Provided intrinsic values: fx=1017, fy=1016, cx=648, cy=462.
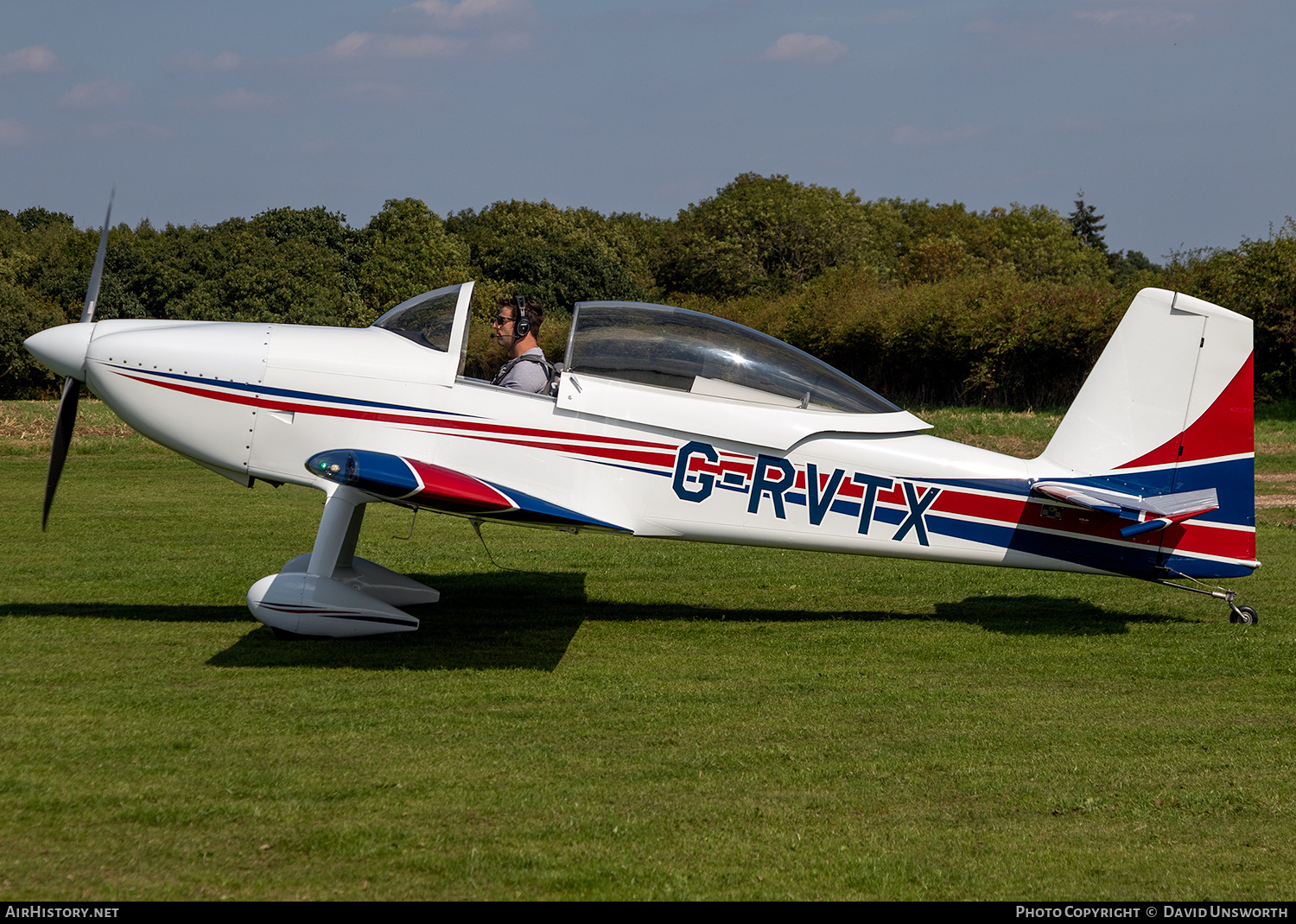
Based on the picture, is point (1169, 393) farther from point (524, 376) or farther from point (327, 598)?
point (327, 598)

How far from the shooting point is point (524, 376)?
714 centimetres

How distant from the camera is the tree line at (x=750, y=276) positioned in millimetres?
28219

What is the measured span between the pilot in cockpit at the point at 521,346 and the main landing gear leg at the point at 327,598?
1.31m

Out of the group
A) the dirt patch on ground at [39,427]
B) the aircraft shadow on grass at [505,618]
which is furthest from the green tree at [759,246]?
the aircraft shadow on grass at [505,618]

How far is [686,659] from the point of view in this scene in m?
6.73

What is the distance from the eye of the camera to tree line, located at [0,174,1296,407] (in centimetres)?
2822

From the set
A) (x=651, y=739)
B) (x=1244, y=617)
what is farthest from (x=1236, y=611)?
(x=651, y=739)

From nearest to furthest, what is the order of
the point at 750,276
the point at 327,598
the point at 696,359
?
the point at 327,598
the point at 696,359
the point at 750,276

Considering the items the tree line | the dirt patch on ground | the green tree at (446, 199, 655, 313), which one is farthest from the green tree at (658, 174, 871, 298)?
the dirt patch on ground

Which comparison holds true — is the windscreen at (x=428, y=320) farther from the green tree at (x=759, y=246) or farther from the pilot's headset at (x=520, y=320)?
the green tree at (x=759, y=246)

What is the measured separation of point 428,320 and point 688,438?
2.00 m

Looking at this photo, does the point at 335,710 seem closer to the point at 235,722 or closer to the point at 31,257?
the point at 235,722

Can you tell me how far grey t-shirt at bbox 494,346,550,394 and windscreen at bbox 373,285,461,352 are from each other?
44 centimetres

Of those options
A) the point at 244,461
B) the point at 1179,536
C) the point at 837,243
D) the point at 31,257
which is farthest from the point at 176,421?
the point at 837,243
